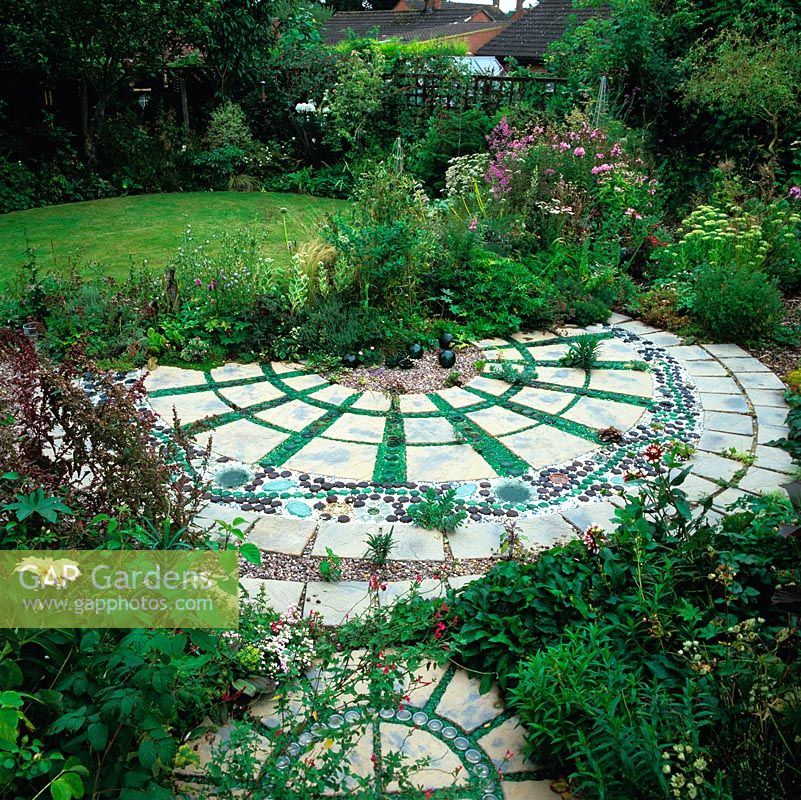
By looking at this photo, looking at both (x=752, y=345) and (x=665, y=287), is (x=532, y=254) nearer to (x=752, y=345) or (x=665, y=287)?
(x=665, y=287)

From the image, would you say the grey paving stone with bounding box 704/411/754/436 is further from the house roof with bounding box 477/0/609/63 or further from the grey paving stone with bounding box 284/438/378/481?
the house roof with bounding box 477/0/609/63

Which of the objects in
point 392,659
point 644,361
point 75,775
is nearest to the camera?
point 75,775

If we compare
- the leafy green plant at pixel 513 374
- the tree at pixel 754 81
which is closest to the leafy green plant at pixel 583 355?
the leafy green plant at pixel 513 374

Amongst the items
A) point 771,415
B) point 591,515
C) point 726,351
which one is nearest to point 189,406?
point 591,515

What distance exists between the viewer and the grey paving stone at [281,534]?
312 centimetres

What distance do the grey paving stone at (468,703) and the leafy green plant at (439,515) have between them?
2.85 feet

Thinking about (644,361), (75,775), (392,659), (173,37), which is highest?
(173,37)

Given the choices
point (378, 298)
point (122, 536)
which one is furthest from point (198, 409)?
point (122, 536)

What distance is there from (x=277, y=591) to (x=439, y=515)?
795 mm

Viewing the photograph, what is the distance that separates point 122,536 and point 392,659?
848 mm

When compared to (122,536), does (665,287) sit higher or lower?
lower

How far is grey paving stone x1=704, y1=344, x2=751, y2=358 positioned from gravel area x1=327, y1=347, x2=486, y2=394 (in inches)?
64.1

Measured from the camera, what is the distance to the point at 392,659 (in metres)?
Result: 2.05

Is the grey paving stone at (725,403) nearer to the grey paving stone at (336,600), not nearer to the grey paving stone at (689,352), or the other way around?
the grey paving stone at (689,352)
